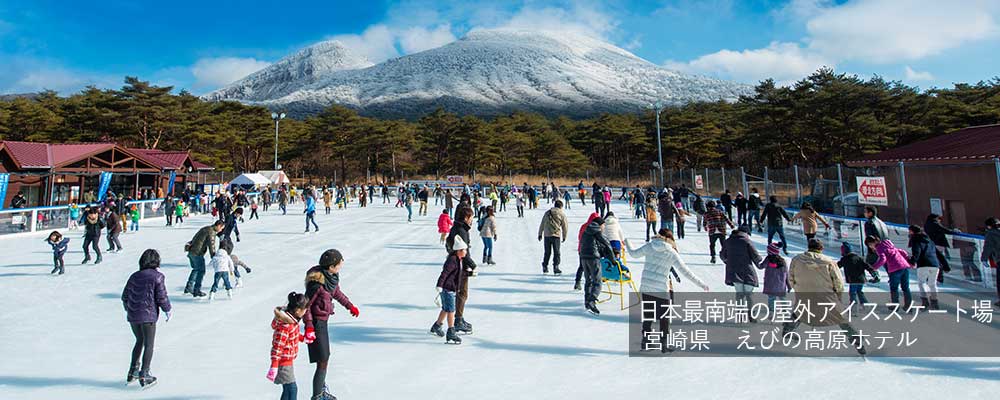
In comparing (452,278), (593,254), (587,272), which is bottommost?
(587,272)

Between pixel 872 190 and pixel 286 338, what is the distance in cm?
1281

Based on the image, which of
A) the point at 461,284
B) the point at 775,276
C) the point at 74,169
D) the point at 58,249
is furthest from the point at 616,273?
the point at 74,169

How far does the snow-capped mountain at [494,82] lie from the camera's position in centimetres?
11919

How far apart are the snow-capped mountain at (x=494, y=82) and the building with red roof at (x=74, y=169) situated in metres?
83.9

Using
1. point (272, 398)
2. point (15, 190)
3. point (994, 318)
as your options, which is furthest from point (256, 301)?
point (15, 190)

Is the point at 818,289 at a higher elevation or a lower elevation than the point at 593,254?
lower

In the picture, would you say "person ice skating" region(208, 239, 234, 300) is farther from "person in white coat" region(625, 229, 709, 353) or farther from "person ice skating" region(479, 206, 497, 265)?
"person in white coat" region(625, 229, 709, 353)

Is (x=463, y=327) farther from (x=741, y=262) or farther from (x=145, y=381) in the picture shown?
(x=741, y=262)

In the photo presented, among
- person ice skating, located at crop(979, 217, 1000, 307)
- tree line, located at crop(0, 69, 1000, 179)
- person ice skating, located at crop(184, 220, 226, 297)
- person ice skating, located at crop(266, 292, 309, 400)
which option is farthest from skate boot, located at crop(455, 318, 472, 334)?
tree line, located at crop(0, 69, 1000, 179)

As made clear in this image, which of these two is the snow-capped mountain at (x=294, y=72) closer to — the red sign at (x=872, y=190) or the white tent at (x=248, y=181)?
the white tent at (x=248, y=181)

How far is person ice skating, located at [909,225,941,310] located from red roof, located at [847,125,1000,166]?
6495 millimetres

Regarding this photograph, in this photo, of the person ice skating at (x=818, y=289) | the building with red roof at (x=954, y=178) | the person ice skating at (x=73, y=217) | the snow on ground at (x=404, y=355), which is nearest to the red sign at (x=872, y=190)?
the building with red roof at (x=954, y=178)

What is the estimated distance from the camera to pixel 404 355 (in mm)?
4715

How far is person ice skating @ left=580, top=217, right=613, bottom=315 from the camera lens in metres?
5.95
